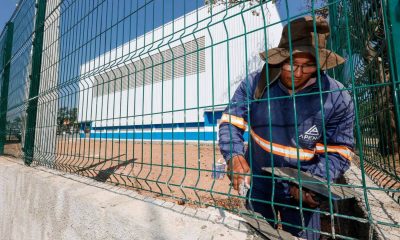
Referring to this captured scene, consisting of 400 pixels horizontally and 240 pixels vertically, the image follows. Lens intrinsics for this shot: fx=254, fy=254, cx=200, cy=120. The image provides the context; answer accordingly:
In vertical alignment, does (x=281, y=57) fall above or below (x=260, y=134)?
above

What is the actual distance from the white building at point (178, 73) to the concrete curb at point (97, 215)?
479 mm

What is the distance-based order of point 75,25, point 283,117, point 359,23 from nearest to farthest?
point 283,117, point 359,23, point 75,25

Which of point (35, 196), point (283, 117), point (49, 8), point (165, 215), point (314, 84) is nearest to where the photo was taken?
point (165, 215)

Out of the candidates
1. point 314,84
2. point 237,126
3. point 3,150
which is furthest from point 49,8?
point 314,84

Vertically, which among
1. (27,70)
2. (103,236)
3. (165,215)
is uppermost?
(27,70)

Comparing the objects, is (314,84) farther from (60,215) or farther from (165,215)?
(60,215)

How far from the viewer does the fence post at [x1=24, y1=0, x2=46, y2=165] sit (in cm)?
366

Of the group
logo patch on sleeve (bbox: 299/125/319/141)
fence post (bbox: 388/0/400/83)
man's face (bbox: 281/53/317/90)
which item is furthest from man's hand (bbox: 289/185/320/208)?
fence post (bbox: 388/0/400/83)

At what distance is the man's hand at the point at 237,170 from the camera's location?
5.08 feet

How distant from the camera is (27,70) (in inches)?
166

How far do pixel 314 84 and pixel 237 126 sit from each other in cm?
57

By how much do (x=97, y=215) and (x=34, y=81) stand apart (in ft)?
10.1

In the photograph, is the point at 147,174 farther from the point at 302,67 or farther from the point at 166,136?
the point at 166,136

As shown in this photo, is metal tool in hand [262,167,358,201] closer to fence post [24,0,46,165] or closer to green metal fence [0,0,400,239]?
green metal fence [0,0,400,239]
